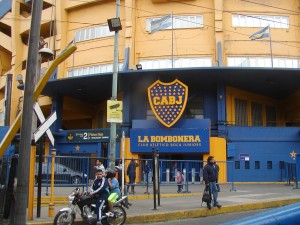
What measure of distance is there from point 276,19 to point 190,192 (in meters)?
19.3

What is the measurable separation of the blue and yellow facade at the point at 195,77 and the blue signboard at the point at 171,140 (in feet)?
0.23

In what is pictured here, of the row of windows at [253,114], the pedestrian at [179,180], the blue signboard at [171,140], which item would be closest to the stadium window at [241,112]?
the row of windows at [253,114]

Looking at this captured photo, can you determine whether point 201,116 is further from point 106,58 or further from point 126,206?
point 126,206

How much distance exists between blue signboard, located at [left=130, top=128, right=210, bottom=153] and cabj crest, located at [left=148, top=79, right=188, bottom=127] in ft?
2.91

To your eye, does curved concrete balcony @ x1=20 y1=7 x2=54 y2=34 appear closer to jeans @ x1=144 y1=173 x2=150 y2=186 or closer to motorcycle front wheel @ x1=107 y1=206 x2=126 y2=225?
jeans @ x1=144 y1=173 x2=150 y2=186

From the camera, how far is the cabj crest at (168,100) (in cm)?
2683

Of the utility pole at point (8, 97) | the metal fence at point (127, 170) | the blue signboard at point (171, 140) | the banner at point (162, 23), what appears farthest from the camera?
the utility pole at point (8, 97)

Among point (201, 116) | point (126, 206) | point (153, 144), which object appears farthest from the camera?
point (201, 116)

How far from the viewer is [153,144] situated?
27.0m

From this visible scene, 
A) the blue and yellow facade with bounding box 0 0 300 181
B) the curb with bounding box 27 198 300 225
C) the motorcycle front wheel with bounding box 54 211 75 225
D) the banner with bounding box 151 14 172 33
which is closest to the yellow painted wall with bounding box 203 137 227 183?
the blue and yellow facade with bounding box 0 0 300 181

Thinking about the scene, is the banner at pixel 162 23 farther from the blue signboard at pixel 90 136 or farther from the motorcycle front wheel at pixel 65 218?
the motorcycle front wheel at pixel 65 218

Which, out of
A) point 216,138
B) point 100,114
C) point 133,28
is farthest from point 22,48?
point 216,138

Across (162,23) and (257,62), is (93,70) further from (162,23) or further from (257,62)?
(257,62)

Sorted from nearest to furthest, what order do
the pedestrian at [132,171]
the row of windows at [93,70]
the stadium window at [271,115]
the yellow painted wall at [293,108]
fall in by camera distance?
the pedestrian at [132,171], the row of windows at [93,70], the yellow painted wall at [293,108], the stadium window at [271,115]
